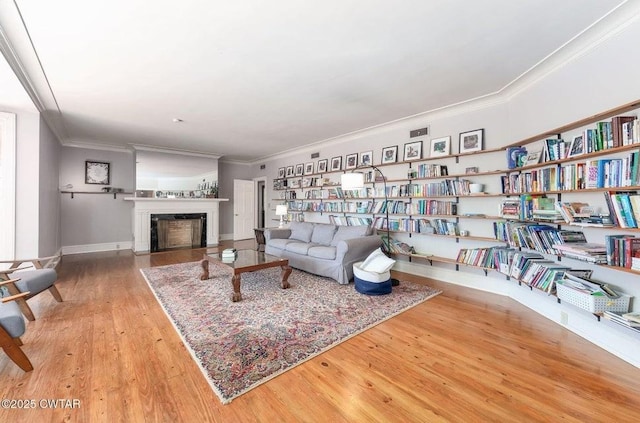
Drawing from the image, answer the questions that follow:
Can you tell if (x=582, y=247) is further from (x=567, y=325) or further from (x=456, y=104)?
(x=456, y=104)

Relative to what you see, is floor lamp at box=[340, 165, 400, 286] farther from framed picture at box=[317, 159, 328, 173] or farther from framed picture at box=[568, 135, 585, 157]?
framed picture at box=[568, 135, 585, 157]

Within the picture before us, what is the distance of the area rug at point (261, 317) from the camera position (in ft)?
6.60

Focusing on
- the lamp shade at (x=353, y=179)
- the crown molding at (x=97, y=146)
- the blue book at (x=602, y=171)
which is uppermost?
the crown molding at (x=97, y=146)

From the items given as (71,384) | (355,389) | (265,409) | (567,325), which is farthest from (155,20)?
(567,325)

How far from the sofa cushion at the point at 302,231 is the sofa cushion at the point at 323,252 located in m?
0.91

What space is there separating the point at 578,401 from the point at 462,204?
9.04ft

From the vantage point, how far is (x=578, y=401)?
5.52 feet

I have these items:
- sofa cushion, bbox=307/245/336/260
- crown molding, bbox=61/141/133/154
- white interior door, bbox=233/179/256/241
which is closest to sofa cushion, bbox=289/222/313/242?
sofa cushion, bbox=307/245/336/260

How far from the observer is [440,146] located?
4.27 m

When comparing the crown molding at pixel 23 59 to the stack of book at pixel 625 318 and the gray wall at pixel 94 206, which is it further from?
the stack of book at pixel 625 318

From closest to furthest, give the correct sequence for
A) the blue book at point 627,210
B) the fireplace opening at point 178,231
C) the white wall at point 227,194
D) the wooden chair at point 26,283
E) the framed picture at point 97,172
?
the blue book at point 627,210, the wooden chair at point 26,283, the framed picture at point 97,172, the fireplace opening at point 178,231, the white wall at point 227,194

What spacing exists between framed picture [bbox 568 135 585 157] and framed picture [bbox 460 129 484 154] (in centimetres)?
138

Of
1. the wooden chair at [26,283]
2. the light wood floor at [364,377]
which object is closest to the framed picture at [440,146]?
the light wood floor at [364,377]

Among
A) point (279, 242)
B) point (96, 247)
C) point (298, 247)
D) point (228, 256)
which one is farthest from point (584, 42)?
point (96, 247)
